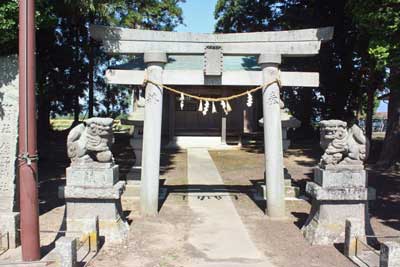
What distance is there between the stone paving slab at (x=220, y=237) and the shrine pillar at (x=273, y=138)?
86 centimetres

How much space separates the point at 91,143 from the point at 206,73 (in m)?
2.86

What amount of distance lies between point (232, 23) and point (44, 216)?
67.3ft

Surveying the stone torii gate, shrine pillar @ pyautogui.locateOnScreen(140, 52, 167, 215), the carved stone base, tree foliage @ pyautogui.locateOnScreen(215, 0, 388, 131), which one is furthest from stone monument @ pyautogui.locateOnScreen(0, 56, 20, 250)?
tree foliage @ pyautogui.locateOnScreen(215, 0, 388, 131)

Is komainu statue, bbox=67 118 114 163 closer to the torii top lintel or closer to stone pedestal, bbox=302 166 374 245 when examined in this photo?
the torii top lintel

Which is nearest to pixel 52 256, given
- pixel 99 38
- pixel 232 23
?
pixel 99 38

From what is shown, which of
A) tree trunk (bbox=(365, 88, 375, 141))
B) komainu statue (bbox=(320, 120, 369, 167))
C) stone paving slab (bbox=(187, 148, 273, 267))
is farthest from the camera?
tree trunk (bbox=(365, 88, 375, 141))

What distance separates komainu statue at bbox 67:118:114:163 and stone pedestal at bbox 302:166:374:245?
3.54 meters

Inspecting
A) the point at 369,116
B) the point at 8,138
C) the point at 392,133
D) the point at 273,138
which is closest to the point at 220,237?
the point at 273,138

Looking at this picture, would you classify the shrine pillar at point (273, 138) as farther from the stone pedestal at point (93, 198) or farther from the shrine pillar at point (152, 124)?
the stone pedestal at point (93, 198)

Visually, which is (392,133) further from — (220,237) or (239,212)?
(220,237)

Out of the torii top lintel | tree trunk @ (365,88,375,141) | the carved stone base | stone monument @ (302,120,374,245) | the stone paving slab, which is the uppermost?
the torii top lintel

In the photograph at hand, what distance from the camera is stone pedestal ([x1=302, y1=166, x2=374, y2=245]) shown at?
684 centimetres

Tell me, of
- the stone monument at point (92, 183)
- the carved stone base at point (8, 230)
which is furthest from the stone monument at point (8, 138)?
the stone monument at point (92, 183)

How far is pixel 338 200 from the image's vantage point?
688 centimetres
